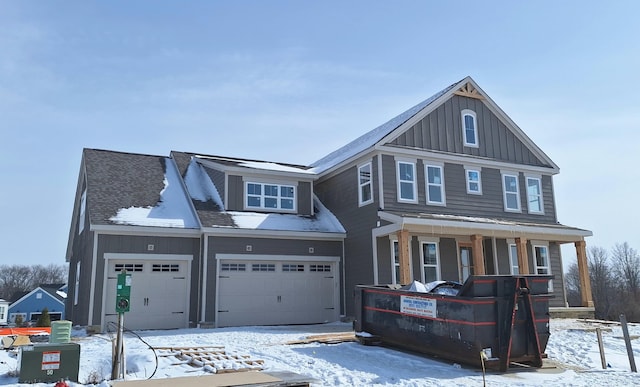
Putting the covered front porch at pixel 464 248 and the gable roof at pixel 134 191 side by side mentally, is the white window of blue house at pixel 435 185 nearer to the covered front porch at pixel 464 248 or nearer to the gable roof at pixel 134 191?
the covered front porch at pixel 464 248

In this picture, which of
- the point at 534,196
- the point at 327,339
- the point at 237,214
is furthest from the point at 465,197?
the point at 327,339

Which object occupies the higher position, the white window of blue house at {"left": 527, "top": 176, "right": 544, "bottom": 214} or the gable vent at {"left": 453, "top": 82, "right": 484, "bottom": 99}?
the gable vent at {"left": 453, "top": 82, "right": 484, "bottom": 99}

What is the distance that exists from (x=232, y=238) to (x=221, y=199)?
223cm

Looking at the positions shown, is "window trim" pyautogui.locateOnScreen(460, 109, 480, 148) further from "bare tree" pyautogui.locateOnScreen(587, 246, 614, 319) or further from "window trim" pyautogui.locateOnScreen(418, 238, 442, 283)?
"bare tree" pyautogui.locateOnScreen(587, 246, 614, 319)

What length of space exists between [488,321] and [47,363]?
6.80 metres

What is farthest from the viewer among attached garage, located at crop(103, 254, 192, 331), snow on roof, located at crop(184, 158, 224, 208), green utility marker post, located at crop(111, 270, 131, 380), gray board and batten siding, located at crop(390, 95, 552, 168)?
snow on roof, located at crop(184, 158, 224, 208)

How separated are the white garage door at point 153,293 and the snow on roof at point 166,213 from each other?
48.7 inches

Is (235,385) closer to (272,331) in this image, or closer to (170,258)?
(272,331)

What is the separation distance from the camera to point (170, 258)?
1731 cm

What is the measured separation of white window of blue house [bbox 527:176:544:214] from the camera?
21234 mm

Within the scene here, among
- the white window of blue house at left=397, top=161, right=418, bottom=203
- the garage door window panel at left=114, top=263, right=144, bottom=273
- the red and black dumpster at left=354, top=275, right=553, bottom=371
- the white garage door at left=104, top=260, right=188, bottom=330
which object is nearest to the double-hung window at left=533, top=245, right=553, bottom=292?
the white window of blue house at left=397, top=161, right=418, bottom=203

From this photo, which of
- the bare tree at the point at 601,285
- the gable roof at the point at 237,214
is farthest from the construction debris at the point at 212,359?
the bare tree at the point at 601,285

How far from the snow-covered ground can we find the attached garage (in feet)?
11.5

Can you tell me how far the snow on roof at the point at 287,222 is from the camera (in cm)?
1850
